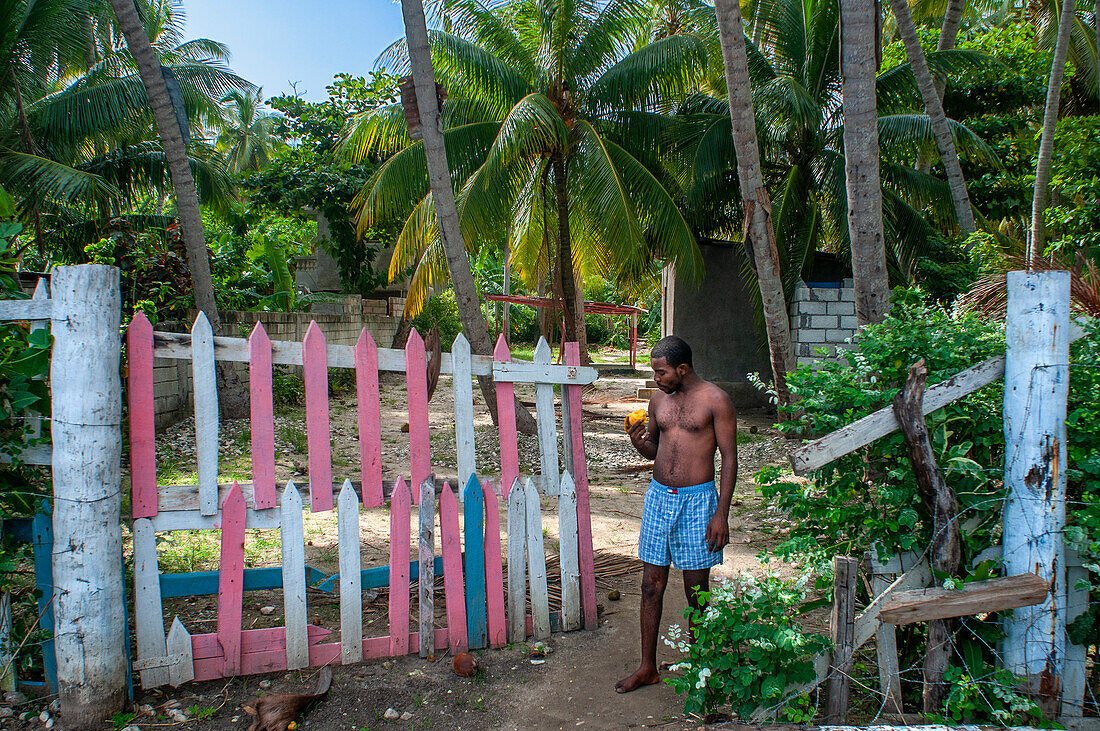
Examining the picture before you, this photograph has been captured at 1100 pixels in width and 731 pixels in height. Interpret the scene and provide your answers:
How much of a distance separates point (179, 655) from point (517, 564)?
61.6 inches

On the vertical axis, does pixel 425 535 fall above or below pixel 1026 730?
above

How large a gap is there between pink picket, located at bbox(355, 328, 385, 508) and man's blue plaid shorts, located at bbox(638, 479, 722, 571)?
129cm

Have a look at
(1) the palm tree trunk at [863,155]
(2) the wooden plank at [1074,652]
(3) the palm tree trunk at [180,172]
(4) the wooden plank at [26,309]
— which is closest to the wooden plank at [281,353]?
(4) the wooden plank at [26,309]

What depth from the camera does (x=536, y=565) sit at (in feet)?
11.9

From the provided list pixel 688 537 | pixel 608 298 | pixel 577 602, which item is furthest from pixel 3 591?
pixel 608 298

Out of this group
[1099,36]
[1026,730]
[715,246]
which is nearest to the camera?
[1026,730]

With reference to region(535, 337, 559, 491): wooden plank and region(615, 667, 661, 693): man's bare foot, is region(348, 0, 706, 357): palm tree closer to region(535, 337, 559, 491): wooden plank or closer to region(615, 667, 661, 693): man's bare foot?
region(535, 337, 559, 491): wooden plank

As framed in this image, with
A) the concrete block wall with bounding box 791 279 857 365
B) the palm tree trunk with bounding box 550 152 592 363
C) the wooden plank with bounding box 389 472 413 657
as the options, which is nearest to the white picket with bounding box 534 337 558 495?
the wooden plank with bounding box 389 472 413 657

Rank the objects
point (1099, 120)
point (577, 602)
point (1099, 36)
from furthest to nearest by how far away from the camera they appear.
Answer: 1. point (1099, 120)
2. point (1099, 36)
3. point (577, 602)

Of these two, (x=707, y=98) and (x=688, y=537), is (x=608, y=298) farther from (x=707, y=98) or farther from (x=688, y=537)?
(x=688, y=537)

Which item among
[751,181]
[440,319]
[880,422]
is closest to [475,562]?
[880,422]

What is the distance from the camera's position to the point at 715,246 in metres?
12.8

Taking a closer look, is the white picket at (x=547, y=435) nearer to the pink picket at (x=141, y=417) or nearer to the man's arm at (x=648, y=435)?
the man's arm at (x=648, y=435)

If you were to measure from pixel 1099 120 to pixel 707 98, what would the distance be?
5567mm
